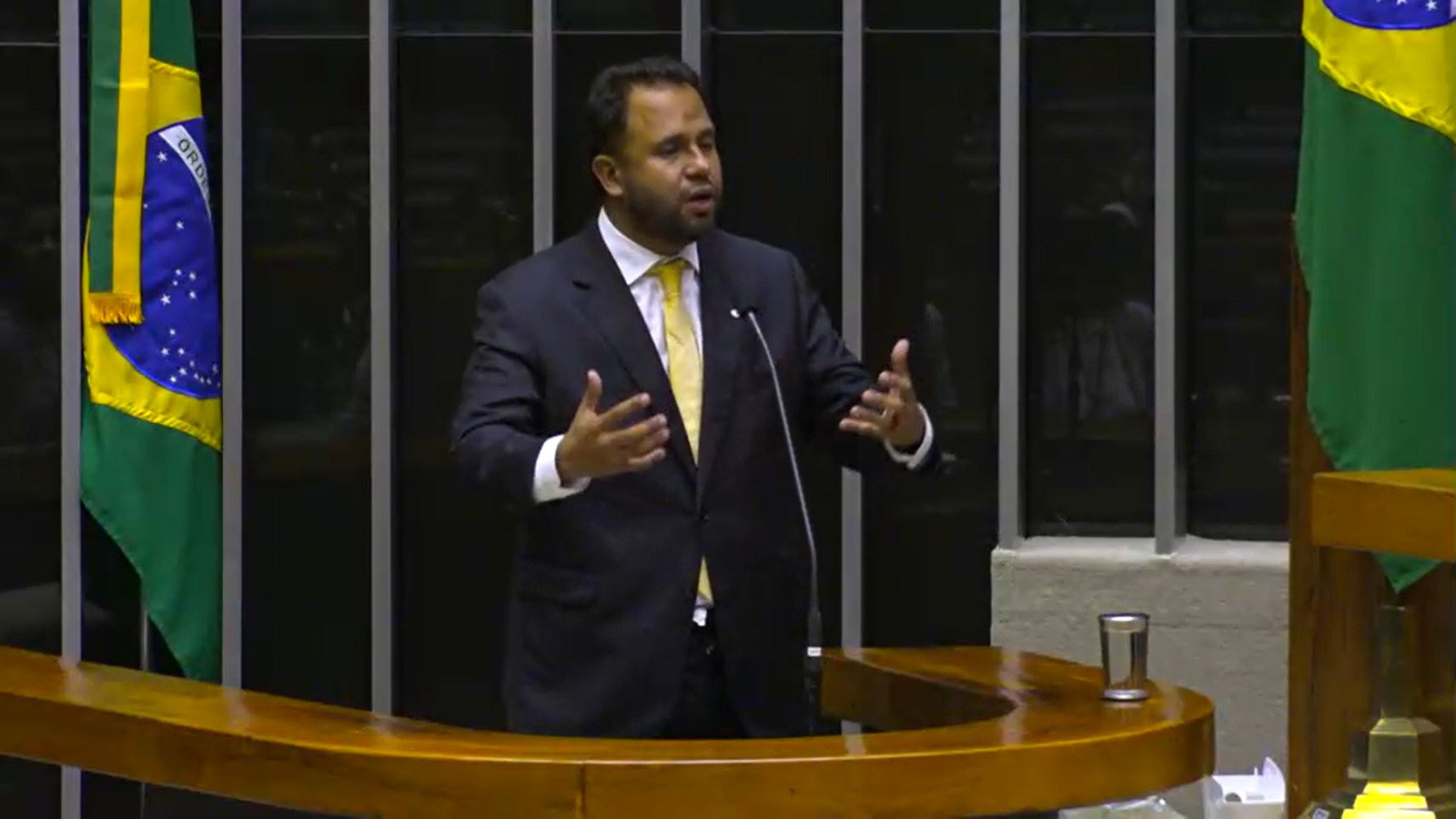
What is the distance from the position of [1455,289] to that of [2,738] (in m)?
2.19

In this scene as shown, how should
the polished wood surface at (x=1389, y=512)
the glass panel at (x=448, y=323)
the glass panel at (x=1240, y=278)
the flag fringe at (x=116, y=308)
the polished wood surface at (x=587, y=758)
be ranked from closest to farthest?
the polished wood surface at (x=1389, y=512) → the polished wood surface at (x=587, y=758) → the flag fringe at (x=116, y=308) → the glass panel at (x=1240, y=278) → the glass panel at (x=448, y=323)

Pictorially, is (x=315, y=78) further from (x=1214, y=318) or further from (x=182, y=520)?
(x=1214, y=318)

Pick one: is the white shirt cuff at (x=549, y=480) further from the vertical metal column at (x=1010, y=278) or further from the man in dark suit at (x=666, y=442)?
the vertical metal column at (x=1010, y=278)

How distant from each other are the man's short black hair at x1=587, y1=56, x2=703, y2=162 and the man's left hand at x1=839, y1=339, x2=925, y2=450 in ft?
1.96

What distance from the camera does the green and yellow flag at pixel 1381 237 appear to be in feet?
12.0

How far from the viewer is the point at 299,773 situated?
8.59ft

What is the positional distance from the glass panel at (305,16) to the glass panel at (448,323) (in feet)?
0.37

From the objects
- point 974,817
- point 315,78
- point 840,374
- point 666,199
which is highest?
point 315,78

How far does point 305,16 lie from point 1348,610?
3.02 meters

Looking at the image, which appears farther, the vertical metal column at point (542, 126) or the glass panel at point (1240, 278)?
the vertical metal column at point (542, 126)

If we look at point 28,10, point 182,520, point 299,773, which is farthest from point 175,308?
point 299,773

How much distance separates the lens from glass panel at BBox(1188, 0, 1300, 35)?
4.62 metres

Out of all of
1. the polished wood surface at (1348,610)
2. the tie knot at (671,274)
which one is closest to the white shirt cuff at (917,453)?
the tie knot at (671,274)

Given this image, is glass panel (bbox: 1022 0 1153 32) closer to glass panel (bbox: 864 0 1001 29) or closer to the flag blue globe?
glass panel (bbox: 864 0 1001 29)
